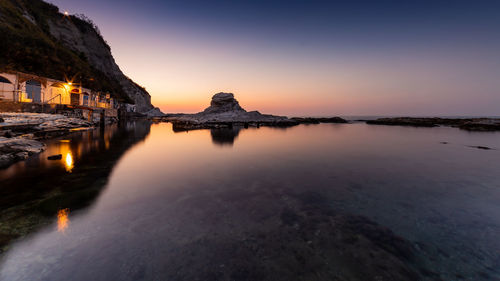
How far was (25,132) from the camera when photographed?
21781 millimetres

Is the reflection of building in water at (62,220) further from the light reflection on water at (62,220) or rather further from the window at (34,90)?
the window at (34,90)

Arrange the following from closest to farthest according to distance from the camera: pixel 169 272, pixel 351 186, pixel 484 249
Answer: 1. pixel 169 272
2. pixel 484 249
3. pixel 351 186

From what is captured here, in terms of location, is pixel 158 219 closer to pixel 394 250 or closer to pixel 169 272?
pixel 169 272

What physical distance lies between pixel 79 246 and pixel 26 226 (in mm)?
2435

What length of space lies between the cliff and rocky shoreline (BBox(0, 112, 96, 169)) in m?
13.1

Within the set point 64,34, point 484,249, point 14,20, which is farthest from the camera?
point 64,34

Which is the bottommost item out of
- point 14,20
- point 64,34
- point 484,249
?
point 484,249

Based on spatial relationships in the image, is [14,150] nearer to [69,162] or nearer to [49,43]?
[69,162]

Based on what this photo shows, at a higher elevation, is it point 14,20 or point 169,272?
point 14,20

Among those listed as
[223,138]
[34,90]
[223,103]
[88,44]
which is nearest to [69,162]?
[223,138]

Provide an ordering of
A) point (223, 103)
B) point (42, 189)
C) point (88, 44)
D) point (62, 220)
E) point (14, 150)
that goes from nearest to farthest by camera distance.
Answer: point (62, 220), point (42, 189), point (14, 150), point (88, 44), point (223, 103)

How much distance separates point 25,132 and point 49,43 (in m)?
46.2

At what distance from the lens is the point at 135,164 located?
14852mm

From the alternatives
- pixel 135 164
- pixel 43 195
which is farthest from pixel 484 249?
pixel 135 164
